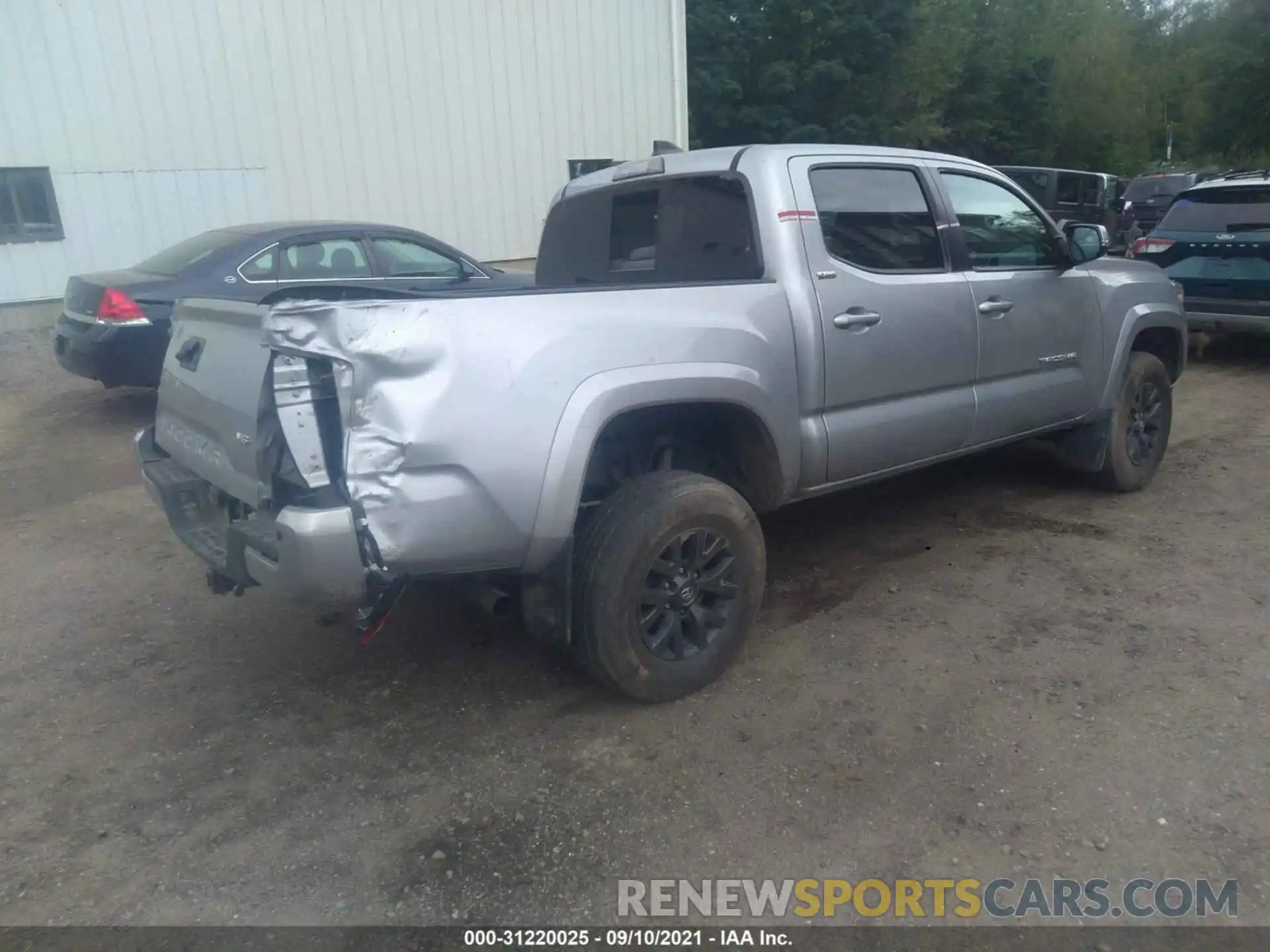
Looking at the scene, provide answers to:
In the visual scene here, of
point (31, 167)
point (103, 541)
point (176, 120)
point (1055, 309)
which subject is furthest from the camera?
point (176, 120)

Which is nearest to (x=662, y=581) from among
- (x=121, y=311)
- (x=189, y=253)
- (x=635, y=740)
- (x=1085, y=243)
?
(x=635, y=740)

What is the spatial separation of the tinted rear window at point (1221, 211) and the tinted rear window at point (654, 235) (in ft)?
22.3

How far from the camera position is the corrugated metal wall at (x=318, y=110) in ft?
34.1

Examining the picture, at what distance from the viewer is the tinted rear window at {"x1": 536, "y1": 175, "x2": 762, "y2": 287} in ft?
13.0

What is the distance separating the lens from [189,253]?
7906 millimetres

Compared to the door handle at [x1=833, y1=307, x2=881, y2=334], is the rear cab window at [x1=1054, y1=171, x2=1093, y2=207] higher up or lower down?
lower down

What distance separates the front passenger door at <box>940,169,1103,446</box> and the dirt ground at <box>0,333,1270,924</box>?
718 millimetres

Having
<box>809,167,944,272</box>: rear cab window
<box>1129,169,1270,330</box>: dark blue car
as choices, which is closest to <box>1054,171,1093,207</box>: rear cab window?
<box>1129,169,1270,330</box>: dark blue car

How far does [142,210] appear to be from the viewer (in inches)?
434

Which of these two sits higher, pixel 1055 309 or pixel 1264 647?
pixel 1055 309

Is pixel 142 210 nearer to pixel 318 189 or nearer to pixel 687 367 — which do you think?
pixel 318 189

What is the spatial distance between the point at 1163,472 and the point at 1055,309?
194cm

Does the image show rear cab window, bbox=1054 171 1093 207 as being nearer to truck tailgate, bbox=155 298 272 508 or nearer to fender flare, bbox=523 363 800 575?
fender flare, bbox=523 363 800 575

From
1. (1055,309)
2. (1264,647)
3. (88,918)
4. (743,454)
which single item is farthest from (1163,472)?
(88,918)
